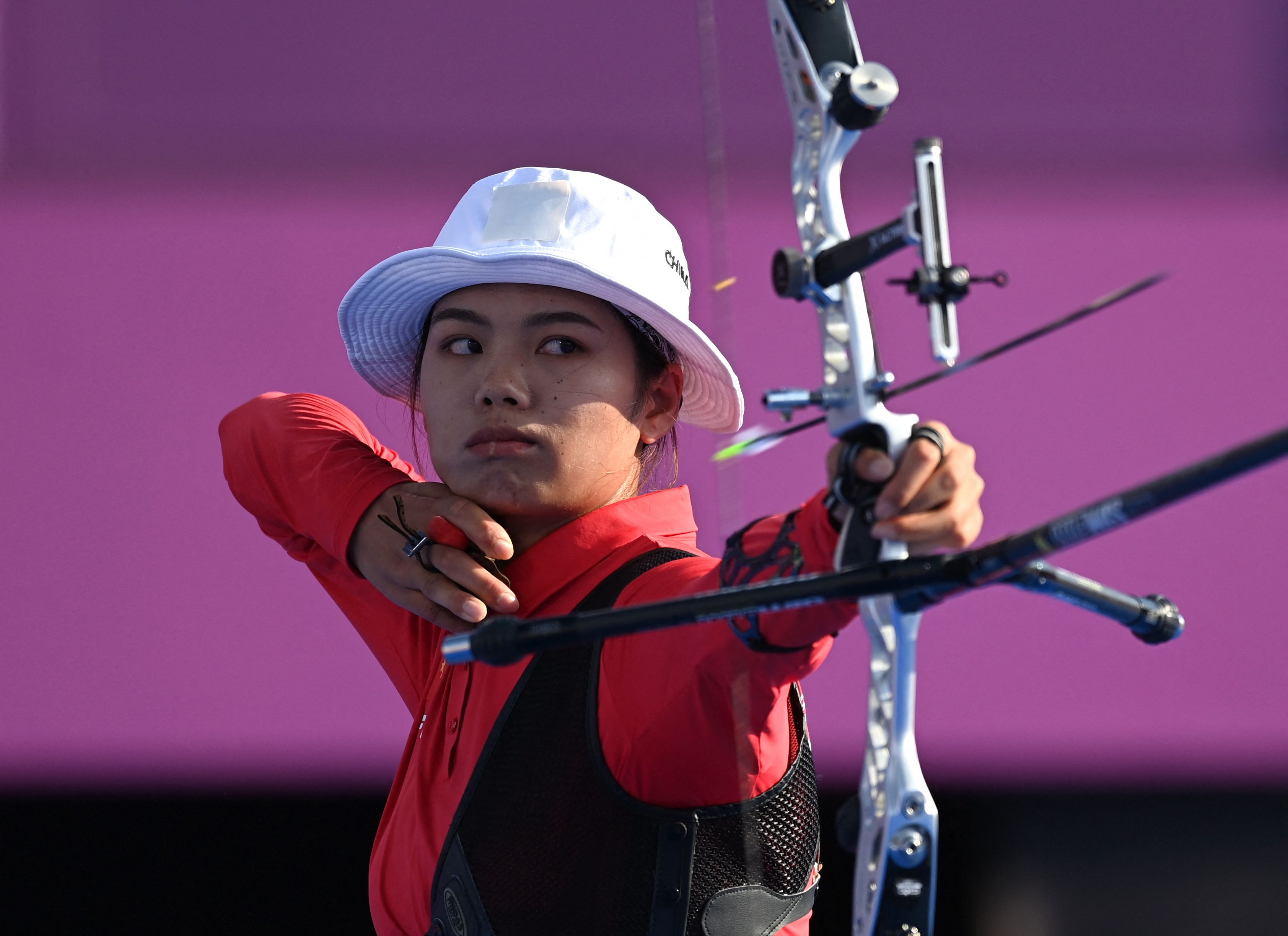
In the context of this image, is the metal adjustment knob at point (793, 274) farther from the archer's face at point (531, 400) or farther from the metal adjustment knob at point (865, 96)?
the archer's face at point (531, 400)

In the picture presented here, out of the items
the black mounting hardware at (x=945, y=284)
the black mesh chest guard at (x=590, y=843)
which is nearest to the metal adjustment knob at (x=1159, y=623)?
the black mounting hardware at (x=945, y=284)

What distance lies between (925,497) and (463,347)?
0.68 m

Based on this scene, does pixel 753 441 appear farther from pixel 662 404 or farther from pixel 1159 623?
pixel 662 404

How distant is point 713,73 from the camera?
1.00 m

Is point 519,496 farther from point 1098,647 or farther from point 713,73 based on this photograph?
point 1098,647

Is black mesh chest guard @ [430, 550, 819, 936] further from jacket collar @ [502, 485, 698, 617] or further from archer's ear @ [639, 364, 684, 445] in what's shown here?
archer's ear @ [639, 364, 684, 445]

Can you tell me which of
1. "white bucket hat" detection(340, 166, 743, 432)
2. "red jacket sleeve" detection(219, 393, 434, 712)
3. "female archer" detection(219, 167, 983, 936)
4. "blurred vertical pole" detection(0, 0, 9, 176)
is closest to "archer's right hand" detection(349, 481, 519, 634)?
"female archer" detection(219, 167, 983, 936)

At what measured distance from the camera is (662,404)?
1.39 meters

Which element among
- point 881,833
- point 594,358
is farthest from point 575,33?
point 881,833

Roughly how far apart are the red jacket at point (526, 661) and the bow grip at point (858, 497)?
0.03 metres

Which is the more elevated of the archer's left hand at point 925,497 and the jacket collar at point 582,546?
the jacket collar at point 582,546

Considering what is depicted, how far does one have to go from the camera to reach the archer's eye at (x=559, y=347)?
50.3 inches

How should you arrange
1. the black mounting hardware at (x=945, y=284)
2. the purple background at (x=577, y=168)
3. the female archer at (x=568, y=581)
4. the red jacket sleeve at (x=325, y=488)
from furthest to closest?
the purple background at (x=577, y=168)
the red jacket sleeve at (x=325, y=488)
the female archer at (x=568, y=581)
the black mounting hardware at (x=945, y=284)

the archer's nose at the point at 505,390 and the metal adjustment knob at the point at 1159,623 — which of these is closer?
the metal adjustment knob at the point at 1159,623
